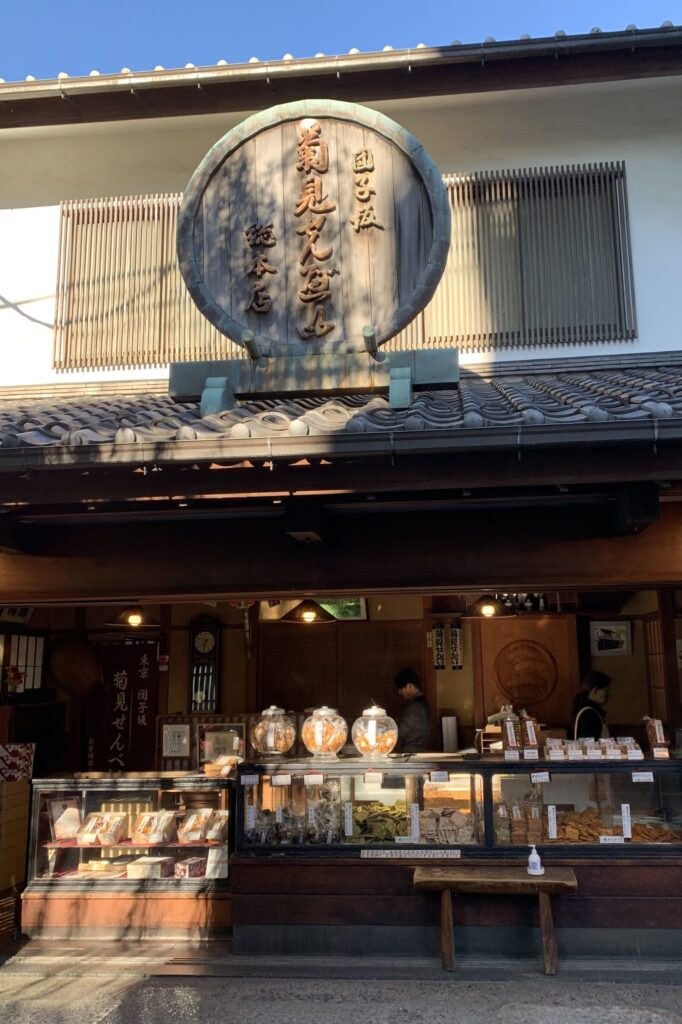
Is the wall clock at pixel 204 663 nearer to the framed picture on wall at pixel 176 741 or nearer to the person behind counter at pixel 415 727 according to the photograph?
the framed picture on wall at pixel 176 741

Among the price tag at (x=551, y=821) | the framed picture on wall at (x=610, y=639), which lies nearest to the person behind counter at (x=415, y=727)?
the price tag at (x=551, y=821)

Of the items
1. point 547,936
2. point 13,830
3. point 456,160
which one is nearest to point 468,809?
point 547,936

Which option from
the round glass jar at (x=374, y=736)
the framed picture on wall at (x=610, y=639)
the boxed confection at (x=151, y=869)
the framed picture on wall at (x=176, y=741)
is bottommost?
the boxed confection at (x=151, y=869)

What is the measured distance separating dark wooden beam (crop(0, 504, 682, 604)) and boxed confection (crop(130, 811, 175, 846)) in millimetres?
2483

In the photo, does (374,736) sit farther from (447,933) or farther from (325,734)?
(447,933)

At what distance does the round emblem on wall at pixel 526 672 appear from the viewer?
38.4 ft

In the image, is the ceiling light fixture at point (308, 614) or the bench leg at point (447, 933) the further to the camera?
the ceiling light fixture at point (308, 614)

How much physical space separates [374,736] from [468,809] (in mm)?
986

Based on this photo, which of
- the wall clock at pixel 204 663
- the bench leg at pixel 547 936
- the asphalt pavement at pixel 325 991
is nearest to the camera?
the asphalt pavement at pixel 325 991

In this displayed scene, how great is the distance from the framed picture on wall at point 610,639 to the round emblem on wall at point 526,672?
0.65 m

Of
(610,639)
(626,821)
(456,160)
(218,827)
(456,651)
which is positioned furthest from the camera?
(456,651)

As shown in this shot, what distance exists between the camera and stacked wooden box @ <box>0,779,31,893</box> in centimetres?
962

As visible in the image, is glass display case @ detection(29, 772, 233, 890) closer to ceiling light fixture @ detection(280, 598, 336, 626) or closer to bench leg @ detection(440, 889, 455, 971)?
bench leg @ detection(440, 889, 455, 971)

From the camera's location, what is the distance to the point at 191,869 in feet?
24.9
